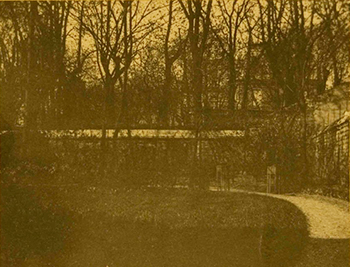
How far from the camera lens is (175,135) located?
7340 mm

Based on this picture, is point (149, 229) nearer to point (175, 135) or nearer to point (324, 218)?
point (175, 135)

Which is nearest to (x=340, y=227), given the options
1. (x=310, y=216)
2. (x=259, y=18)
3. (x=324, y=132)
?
(x=310, y=216)

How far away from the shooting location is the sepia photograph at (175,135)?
561 cm

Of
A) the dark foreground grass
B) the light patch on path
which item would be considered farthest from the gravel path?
the dark foreground grass

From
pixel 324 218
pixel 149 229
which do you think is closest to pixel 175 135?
pixel 149 229

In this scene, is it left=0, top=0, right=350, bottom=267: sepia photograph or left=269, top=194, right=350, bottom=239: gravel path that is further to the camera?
left=0, top=0, right=350, bottom=267: sepia photograph

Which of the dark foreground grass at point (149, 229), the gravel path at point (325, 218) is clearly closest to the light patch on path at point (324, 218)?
the gravel path at point (325, 218)

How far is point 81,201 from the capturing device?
697 centimetres

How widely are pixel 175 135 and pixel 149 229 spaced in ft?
5.15

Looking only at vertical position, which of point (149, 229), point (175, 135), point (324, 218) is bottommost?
point (149, 229)

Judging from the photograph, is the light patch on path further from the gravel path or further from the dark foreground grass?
the dark foreground grass

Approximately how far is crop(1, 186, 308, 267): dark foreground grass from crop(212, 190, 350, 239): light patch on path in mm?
102

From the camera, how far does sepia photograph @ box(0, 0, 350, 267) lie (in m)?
5.61

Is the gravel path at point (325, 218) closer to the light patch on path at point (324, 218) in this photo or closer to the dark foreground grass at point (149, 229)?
the light patch on path at point (324, 218)
